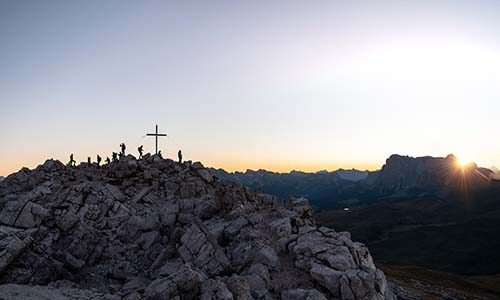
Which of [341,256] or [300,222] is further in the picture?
[300,222]

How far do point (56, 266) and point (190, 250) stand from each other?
11.6 m

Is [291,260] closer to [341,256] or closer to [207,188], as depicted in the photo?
[341,256]

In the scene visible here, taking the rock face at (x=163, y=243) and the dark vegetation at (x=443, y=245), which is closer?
the rock face at (x=163, y=243)

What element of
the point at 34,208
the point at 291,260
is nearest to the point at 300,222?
the point at 291,260

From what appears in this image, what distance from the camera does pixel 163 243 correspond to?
4219 centimetres

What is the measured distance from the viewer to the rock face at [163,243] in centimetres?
3334

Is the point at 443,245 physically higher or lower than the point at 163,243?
lower

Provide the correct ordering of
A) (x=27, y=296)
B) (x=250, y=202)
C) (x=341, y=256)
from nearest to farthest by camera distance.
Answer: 1. (x=27, y=296)
2. (x=341, y=256)
3. (x=250, y=202)

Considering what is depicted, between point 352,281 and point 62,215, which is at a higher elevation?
point 62,215

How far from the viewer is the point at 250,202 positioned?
47.9m

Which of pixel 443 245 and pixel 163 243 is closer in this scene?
pixel 163 243

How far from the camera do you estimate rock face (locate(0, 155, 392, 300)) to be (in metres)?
33.3

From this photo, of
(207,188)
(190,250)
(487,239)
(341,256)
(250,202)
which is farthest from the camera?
(487,239)

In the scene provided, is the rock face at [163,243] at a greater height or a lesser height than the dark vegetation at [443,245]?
greater
